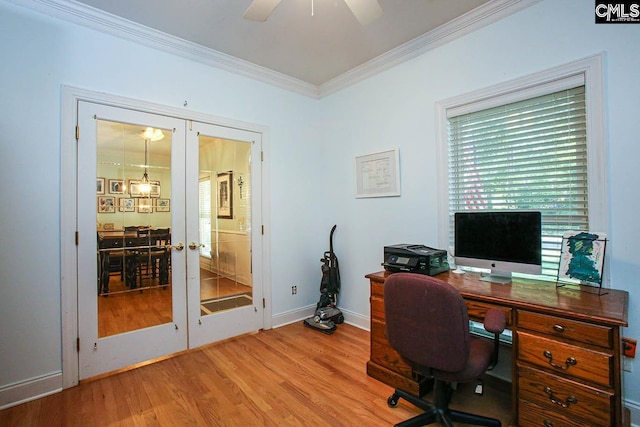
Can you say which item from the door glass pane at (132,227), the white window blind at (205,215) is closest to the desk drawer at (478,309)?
the white window blind at (205,215)

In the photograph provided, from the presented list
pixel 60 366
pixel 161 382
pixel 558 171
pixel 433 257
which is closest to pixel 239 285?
pixel 161 382

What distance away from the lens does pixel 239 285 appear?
10.4 ft

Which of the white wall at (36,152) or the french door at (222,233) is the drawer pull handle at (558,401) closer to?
the french door at (222,233)

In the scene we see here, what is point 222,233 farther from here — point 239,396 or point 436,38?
point 436,38

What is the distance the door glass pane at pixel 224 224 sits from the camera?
2928 mm

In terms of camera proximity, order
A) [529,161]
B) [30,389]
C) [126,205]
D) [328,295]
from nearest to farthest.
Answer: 1. [30,389]
2. [529,161]
3. [126,205]
4. [328,295]

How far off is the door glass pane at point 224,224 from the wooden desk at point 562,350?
7.24ft

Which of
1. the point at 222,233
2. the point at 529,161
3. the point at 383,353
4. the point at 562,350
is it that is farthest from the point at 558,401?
the point at 222,233

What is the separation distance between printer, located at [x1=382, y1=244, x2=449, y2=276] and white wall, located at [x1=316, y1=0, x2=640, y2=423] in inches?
13.9

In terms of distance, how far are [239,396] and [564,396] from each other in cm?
194

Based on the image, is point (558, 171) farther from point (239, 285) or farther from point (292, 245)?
point (239, 285)

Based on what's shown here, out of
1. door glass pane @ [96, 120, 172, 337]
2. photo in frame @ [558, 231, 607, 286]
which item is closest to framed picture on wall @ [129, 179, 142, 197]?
door glass pane @ [96, 120, 172, 337]

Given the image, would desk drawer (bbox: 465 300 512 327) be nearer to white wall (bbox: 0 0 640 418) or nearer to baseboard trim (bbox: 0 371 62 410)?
white wall (bbox: 0 0 640 418)

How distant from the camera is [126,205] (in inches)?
98.9
